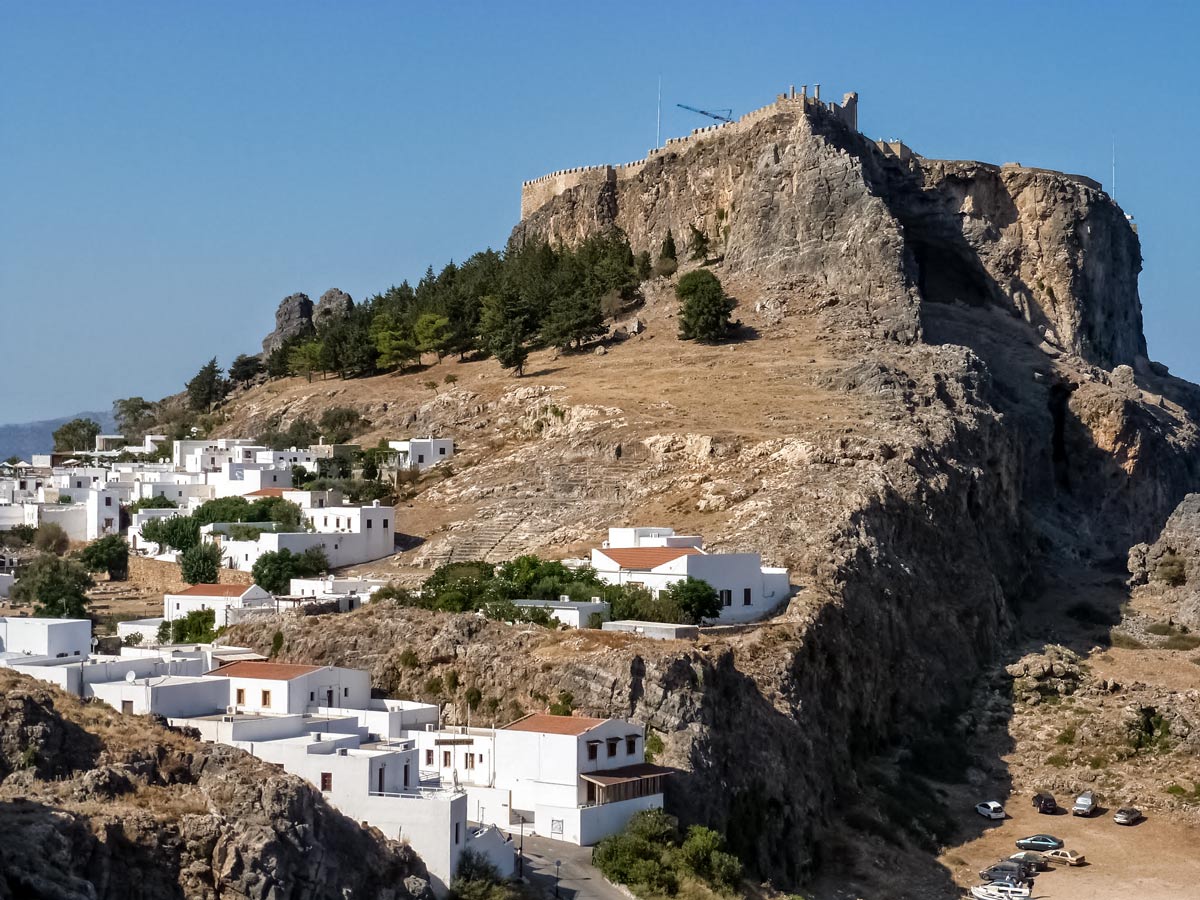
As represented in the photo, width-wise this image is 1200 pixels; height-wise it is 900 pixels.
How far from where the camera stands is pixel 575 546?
49812 millimetres

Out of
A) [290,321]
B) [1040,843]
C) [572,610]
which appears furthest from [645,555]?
[290,321]

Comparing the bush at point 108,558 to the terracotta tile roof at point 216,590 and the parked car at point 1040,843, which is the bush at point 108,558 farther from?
the parked car at point 1040,843

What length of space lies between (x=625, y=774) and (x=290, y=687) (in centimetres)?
640

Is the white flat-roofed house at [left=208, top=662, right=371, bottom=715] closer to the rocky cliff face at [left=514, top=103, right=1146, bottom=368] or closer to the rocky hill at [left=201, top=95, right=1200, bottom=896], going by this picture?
the rocky hill at [left=201, top=95, right=1200, bottom=896]

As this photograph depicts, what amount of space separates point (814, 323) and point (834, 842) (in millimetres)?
30941

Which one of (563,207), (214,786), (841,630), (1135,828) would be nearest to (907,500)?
(841,630)

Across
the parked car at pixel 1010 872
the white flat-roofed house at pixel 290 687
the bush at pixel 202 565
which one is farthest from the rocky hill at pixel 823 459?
the bush at pixel 202 565

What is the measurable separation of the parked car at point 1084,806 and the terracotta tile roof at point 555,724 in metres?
13.0

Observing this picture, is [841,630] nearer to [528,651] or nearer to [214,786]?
[528,651]

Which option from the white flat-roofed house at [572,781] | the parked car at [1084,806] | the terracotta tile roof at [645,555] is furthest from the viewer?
the terracotta tile roof at [645,555]

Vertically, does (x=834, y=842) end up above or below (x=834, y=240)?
below

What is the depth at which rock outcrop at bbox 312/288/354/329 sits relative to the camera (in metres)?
91.2

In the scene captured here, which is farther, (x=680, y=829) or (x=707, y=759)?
(x=707, y=759)

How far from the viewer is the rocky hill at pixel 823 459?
37781 millimetres
